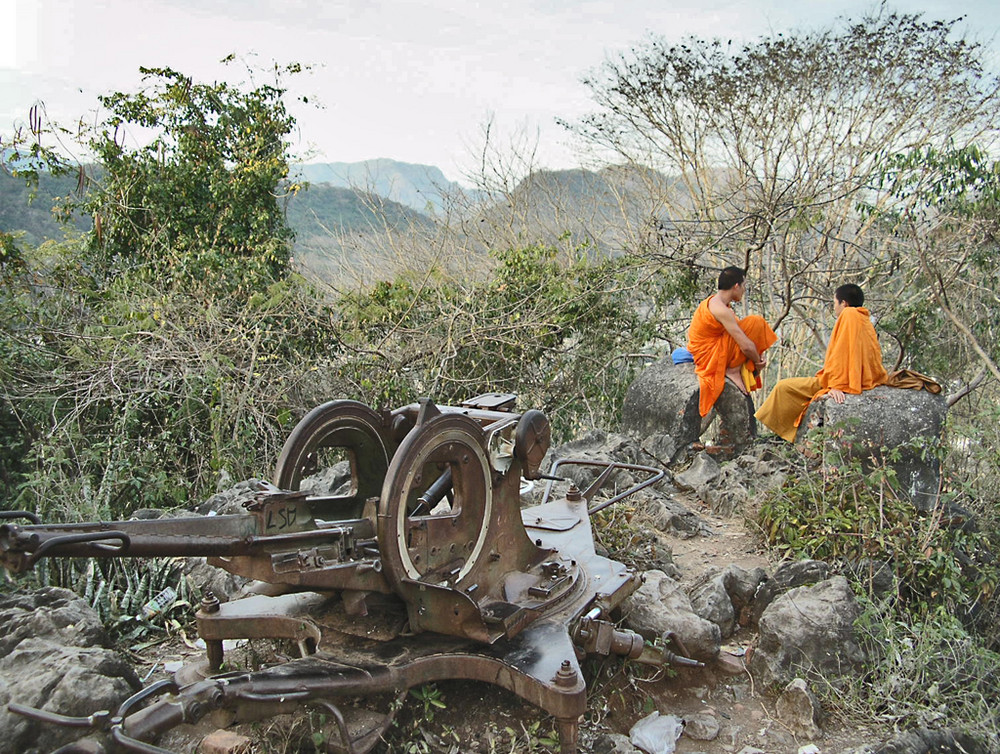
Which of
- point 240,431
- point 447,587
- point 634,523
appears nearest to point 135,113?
point 240,431

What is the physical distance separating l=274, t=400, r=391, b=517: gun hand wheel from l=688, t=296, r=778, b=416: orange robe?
5.05 metres

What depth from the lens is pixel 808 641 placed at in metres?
4.33

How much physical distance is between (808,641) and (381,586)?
2.43 m

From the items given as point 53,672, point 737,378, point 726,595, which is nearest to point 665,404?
point 737,378

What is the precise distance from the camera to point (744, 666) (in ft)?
14.9

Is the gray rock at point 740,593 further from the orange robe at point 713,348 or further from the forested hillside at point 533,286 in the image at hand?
the orange robe at point 713,348

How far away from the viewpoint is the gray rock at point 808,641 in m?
4.30

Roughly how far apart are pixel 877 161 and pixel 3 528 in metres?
10.4

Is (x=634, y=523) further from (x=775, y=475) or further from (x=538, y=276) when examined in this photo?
(x=538, y=276)

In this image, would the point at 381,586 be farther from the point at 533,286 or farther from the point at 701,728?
the point at 533,286

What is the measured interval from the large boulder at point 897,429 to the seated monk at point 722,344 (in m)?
1.19

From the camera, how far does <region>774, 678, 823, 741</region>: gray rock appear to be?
3.95 metres

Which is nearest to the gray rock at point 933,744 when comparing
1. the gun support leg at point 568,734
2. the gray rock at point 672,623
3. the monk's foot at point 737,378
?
the gray rock at point 672,623

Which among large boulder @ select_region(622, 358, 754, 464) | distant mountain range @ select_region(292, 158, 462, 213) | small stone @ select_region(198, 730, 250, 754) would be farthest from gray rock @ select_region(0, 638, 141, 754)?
distant mountain range @ select_region(292, 158, 462, 213)
